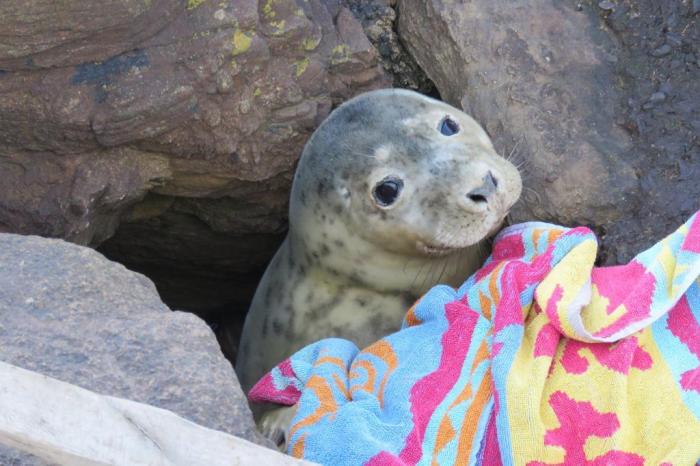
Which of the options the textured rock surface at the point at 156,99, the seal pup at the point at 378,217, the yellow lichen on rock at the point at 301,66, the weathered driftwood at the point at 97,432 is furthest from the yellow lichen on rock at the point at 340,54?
the weathered driftwood at the point at 97,432

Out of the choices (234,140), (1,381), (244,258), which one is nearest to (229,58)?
(234,140)

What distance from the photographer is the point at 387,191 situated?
362cm

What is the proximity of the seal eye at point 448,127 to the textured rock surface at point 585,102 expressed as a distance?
34 cm

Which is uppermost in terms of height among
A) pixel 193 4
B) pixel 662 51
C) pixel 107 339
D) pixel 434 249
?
pixel 193 4

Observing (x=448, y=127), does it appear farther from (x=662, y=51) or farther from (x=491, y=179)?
(x=662, y=51)

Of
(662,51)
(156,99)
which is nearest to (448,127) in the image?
(662,51)

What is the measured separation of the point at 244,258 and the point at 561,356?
249 centimetres

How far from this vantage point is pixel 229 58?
391 cm

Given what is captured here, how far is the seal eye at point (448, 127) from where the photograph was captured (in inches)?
147

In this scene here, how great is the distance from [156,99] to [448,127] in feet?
3.05

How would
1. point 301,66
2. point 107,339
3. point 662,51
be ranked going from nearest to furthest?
point 107,339 < point 662,51 < point 301,66

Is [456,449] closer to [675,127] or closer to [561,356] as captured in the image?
[561,356]

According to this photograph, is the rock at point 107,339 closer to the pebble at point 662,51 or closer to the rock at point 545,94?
the rock at point 545,94

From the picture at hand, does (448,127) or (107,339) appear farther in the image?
(448,127)
